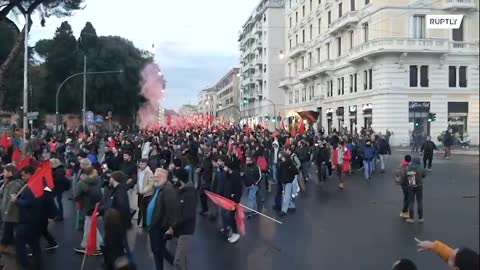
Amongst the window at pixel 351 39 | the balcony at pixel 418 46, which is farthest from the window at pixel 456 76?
the window at pixel 351 39

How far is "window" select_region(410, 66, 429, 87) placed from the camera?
42219 millimetres

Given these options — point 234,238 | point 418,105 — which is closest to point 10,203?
point 234,238

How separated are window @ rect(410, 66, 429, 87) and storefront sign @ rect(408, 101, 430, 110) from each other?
1.35m

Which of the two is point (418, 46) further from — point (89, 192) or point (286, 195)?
point (89, 192)

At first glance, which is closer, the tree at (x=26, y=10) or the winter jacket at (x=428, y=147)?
the winter jacket at (x=428, y=147)

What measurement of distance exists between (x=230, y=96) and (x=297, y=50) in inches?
3148

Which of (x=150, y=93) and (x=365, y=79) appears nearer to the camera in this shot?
(x=365, y=79)

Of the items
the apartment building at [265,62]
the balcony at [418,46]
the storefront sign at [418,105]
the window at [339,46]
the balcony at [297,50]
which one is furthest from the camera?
the apartment building at [265,62]

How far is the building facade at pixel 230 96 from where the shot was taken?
12950 cm

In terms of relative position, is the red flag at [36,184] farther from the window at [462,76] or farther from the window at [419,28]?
the window at [419,28]

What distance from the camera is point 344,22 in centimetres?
4819

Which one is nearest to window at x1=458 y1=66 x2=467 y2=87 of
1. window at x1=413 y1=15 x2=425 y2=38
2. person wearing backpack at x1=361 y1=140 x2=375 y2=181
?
window at x1=413 y1=15 x2=425 y2=38

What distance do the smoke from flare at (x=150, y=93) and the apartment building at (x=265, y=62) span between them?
15210 millimetres

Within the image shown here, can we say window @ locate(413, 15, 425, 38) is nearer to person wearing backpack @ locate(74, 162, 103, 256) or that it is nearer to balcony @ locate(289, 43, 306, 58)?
balcony @ locate(289, 43, 306, 58)
